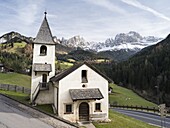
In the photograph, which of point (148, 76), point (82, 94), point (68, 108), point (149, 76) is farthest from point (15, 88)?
point (149, 76)

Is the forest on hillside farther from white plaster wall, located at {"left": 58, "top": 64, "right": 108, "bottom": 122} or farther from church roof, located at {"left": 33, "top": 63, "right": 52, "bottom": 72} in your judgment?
white plaster wall, located at {"left": 58, "top": 64, "right": 108, "bottom": 122}

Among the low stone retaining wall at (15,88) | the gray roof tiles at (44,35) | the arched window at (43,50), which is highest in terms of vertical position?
the gray roof tiles at (44,35)

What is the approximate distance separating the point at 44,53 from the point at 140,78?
115860 mm

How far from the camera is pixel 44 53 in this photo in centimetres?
3538

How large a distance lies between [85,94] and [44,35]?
13.9 meters

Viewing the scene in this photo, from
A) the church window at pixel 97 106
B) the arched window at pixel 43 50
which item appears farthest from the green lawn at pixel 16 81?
the church window at pixel 97 106

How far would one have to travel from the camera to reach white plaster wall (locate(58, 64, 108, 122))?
85.9 ft

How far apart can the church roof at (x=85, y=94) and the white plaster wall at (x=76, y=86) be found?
0.63m

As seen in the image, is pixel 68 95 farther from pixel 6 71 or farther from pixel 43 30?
pixel 6 71

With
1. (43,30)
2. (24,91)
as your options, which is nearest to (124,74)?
(24,91)

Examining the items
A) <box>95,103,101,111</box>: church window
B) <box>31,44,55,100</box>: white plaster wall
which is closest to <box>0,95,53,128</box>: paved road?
<box>95,103,101,111</box>: church window

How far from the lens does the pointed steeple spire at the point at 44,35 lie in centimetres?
3503

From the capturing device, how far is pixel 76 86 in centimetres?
2684

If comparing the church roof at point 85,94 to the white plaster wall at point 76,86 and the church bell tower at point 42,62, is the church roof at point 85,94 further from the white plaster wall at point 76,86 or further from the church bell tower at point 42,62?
the church bell tower at point 42,62
